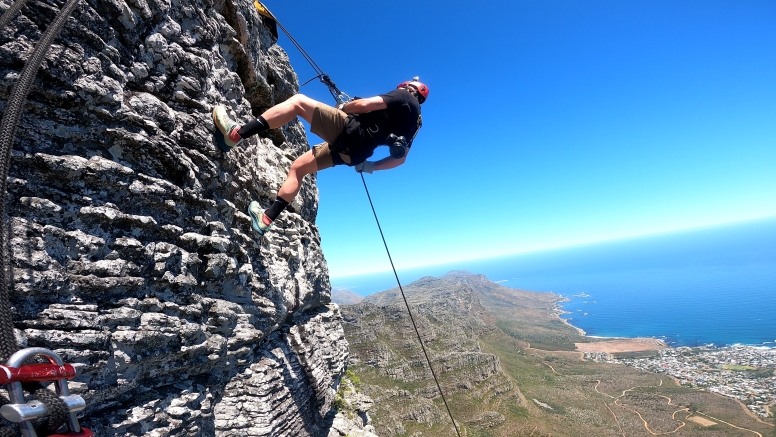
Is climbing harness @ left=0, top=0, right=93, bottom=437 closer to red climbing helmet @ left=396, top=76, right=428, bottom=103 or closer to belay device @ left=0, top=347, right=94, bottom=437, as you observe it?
belay device @ left=0, top=347, right=94, bottom=437

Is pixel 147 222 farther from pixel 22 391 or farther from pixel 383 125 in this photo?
pixel 383 125

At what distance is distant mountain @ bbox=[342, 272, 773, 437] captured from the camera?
68.8 metres

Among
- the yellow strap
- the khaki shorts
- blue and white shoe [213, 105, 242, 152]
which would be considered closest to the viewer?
blue and white shoe [213, 105, 242, 152]

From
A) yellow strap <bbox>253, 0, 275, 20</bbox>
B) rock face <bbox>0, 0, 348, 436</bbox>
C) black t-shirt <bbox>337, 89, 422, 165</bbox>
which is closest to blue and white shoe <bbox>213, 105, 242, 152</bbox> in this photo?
rock face <bbox>0, 0, 348, 436</bbox>

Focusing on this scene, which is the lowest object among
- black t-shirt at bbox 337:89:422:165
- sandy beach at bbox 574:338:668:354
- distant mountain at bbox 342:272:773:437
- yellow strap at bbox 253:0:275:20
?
sandy beach at bbox 574:338:668:354

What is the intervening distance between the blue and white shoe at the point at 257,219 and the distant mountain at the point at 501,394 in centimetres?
5323

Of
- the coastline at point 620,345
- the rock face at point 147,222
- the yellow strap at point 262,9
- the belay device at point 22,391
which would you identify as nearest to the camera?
the belay device at point 22,391

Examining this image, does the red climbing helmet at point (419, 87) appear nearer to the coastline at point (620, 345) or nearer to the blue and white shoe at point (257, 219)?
the blue and white shoe at point (257, 219)

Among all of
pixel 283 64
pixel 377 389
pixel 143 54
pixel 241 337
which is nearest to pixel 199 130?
pixel 143 54

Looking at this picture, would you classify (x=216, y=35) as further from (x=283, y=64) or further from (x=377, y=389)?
(x=377, y=389)

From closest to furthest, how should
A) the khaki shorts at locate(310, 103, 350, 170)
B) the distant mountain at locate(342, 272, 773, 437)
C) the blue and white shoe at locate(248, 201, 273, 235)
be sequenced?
the khaki shorts at locate(310, 103, 350, 170) → the blue and white shoe at locate(248, 201, 273, 235) → the distant mountain at locate(342, 272, 773, 437)

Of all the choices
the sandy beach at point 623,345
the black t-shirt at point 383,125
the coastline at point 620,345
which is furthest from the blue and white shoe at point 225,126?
the sandy beach at point 623,345

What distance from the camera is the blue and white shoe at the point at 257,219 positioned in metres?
7.25

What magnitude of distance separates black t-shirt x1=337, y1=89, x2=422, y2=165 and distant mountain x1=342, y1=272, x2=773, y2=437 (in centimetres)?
5438
